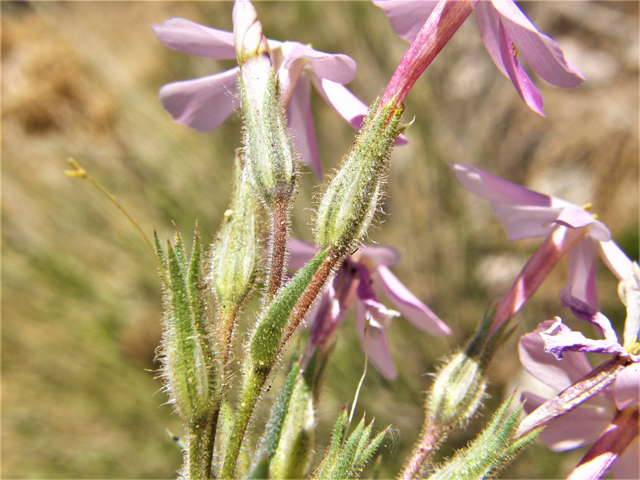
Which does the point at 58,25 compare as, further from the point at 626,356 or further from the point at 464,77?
the point at 464,77

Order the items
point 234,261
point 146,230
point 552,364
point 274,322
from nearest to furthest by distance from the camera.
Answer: point 274,322 → point 234,261 → point 552,364 → point 146,230

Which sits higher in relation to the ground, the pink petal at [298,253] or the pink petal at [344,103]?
the pink petal at [344,103]

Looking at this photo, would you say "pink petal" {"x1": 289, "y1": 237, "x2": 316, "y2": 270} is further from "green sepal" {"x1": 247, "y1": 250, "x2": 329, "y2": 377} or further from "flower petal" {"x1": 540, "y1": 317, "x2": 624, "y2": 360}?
"flower petal" {"x1": 540, "y1": 317, "x2": 624, "y2": 360}

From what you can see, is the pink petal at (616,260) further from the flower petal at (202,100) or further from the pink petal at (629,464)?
the flower petal at (202,100)

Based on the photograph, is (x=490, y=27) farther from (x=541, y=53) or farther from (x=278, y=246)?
(x=278, y=246)

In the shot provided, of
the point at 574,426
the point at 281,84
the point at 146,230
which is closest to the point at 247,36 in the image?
the point at 281,84

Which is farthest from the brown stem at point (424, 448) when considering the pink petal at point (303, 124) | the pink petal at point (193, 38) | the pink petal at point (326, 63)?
the pink petal at point (193, 38)
